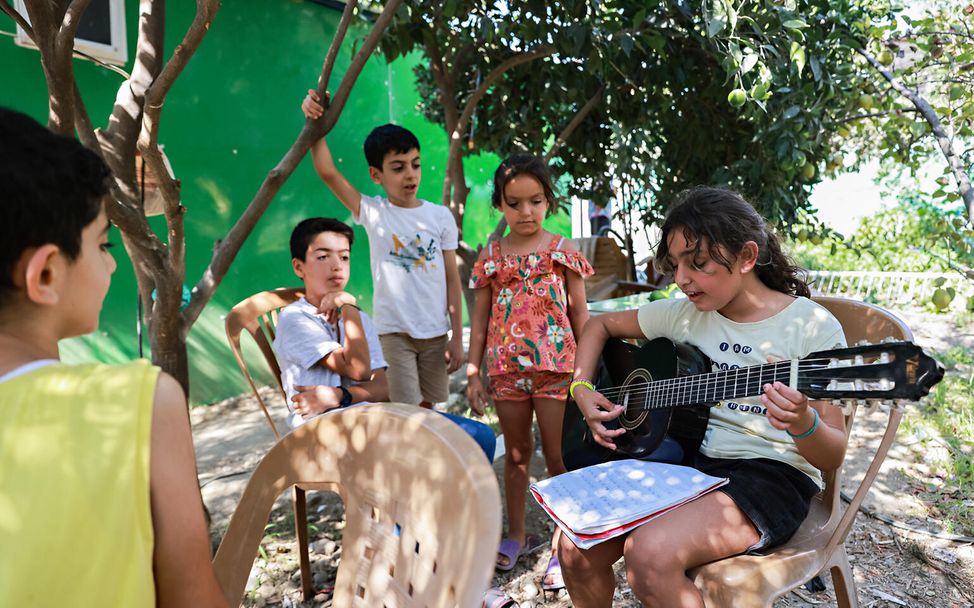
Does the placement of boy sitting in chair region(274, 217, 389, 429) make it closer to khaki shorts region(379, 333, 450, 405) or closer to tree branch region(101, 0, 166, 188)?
khaki shorts region(379, 333, 450, 405)

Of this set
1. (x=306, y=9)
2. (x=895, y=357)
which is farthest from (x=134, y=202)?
(x=306, y=9)

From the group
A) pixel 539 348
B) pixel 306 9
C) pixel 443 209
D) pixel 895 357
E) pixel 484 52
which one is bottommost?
pixel 539 348

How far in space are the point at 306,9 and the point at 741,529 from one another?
231 inches

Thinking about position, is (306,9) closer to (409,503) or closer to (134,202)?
(134,202)

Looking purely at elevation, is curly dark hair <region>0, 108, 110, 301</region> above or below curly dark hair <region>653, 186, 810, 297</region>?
above

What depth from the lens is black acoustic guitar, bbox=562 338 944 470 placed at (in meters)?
1.35

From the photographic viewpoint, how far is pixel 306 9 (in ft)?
19.8

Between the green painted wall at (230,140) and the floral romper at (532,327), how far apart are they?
2.99 meters

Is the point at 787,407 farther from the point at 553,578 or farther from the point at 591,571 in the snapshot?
the point at 553,578

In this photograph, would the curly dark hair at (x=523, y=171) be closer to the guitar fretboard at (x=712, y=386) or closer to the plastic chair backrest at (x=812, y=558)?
the guitar fretboard at (x=712, y=386)

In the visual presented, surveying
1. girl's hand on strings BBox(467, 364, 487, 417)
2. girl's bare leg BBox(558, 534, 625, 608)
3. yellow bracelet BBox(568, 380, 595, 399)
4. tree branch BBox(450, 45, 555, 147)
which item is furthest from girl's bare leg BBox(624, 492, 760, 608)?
tree branch BBox(450, 45, 555, 147)

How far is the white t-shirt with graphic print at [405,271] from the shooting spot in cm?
302

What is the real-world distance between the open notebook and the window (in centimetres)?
407

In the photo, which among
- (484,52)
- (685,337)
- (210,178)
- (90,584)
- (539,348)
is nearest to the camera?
(90,584)
